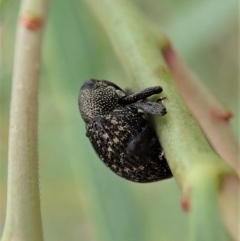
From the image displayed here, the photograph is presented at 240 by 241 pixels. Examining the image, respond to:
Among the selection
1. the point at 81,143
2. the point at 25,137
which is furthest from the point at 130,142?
the point at 81,143

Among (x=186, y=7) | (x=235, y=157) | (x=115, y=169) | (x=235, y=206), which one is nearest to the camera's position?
(x=235, y=206)

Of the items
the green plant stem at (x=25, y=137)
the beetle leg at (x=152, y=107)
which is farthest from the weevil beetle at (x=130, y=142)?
the green plant stem at (x=25, y=137)

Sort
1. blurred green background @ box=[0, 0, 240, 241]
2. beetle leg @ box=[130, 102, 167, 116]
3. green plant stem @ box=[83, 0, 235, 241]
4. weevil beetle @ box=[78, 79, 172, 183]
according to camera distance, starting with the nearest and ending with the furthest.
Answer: green plant stem @ box=[83, 0, 235, 241] < beetle leg @ box=[130, 102, 167, 116] < weevil beetle @ box=[78, 79, 172, 183] < blurred green background @ box=[0, 0, 240, 241]

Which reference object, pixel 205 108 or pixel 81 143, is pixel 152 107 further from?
pixel 81 143

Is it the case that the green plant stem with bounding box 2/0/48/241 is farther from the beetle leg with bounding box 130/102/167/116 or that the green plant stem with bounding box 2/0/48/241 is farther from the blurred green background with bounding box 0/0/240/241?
the blurred green background with bounding box 0/0/240/241

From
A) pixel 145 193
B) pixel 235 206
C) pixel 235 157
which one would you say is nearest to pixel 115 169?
pixel 235 157

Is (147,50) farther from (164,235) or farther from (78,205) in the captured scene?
(78,205)

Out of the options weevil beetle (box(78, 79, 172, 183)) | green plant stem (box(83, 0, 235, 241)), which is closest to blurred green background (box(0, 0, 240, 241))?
weevil beetle (box(78, 79, 172, 183))
